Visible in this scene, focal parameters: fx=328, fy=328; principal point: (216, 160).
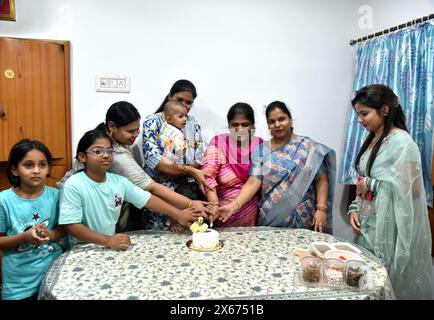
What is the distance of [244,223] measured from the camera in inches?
77.0

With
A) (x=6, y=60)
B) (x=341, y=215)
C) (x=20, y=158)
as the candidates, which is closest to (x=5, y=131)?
(x=6, y=60)

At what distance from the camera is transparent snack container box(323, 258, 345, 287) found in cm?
114

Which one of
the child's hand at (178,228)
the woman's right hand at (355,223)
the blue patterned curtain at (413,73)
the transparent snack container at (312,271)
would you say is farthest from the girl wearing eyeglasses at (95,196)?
the blue patterned curtain at (413,73)

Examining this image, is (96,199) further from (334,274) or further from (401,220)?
(401,220)

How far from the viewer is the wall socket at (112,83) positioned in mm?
2289

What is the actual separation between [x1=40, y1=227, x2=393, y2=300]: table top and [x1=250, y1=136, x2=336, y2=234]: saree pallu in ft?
1.21

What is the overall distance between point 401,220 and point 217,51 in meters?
1.66

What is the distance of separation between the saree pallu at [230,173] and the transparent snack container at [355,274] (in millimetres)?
851

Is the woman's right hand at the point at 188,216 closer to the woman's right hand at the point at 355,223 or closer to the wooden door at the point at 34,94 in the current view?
the woman's right hand at the point at 355,223

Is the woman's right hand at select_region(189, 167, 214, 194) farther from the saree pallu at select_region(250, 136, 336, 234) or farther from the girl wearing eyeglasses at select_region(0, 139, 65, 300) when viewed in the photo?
the girl wearing eyeglasses at select_region(0, 139, 65, 300)

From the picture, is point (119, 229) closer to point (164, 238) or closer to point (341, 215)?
point (164, 238)

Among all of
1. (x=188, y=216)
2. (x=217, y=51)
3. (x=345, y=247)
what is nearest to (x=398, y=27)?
(x=217, y=51)

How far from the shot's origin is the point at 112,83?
2305mm
